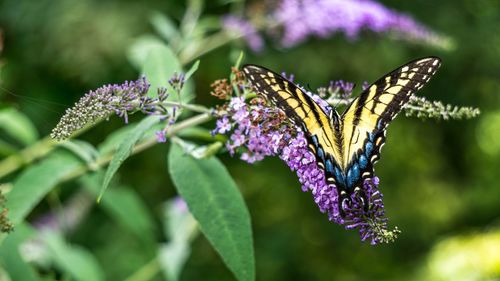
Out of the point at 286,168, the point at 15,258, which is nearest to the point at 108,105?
the point at 15,258

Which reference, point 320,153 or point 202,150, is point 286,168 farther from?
point 320,153

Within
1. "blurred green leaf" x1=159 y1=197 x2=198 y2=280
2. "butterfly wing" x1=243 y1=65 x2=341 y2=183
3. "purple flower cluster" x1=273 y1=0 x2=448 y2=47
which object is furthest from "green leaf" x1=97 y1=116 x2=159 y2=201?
"purple flower cluster" x1=273 y1=0 x2=448 y2=47

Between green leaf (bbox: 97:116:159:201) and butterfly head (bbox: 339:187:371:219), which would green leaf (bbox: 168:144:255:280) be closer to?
green leaf (bbox: 97:116:159:201)

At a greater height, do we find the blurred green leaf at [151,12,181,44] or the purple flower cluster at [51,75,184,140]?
the blurred green leaf at [151,12,181,44]

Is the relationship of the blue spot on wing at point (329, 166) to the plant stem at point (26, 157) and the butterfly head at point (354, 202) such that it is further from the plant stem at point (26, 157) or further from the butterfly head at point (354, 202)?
the plant stem at point (26, 157)

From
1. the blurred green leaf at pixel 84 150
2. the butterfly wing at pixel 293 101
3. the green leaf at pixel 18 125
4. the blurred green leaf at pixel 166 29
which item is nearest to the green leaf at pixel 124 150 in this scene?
the butterfly wing at pixel 293 101

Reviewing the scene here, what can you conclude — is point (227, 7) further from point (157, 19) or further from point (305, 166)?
point (305, 166)
